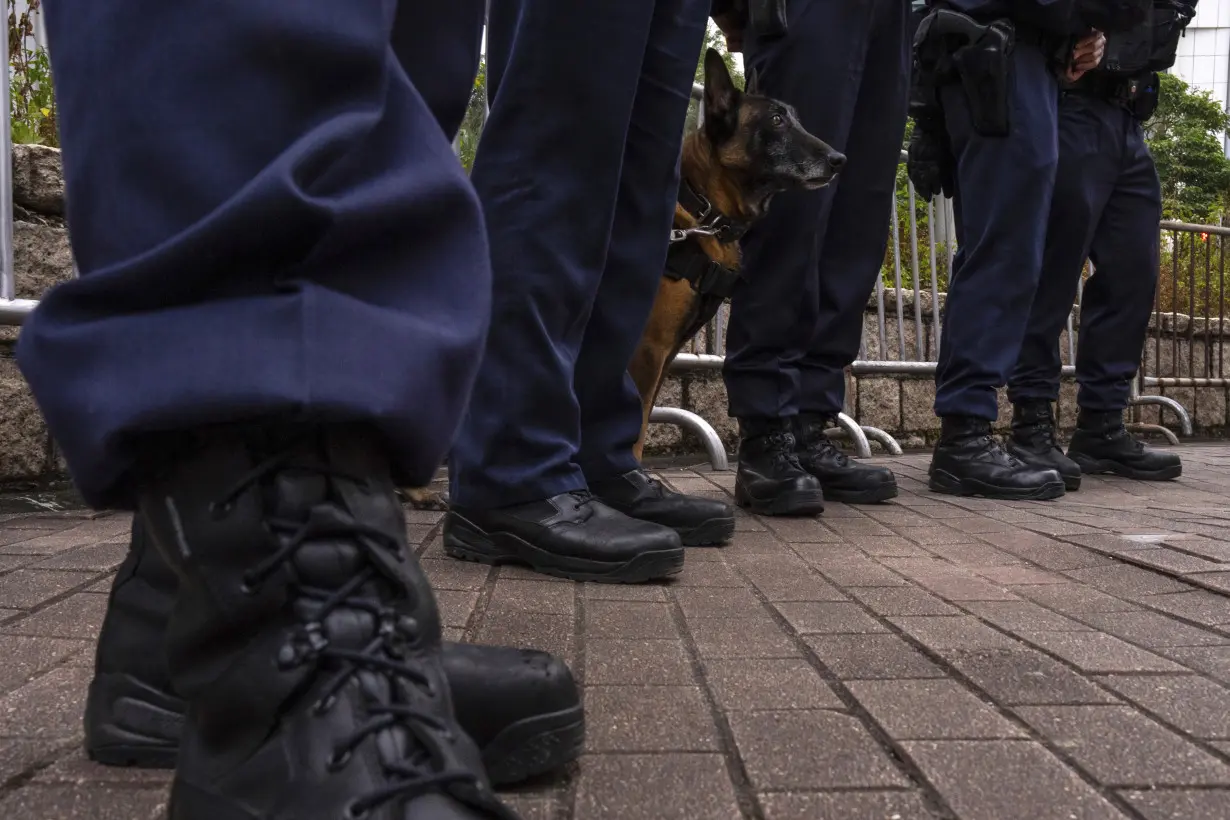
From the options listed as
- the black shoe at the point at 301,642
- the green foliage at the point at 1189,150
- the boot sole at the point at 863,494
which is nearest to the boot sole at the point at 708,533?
the boot sole at the point at 863,494

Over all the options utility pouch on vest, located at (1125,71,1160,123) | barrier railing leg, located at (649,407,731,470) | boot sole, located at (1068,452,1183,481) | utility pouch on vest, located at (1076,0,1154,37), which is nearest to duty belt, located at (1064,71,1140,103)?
utility pouch on vest, located at (1125,71,1160,123)

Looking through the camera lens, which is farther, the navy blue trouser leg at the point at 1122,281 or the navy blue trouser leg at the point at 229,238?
the navy blue trouser leg at the point at 1122,281

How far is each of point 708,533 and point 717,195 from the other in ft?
5.34

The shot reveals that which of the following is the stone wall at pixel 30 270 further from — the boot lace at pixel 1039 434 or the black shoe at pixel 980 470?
the boot lace at pixel 1039 434

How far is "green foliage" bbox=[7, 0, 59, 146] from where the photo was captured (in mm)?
3326

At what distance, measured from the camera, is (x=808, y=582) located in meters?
1.97

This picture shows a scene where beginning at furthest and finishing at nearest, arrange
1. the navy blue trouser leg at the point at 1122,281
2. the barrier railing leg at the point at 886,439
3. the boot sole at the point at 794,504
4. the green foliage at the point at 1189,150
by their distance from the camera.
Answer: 1. the green foliage at the point at 1189,150
2. the barrier railing leg at the point at 886,439
3. the navy blue trouser leg at the point at 1122,281
4. the boot sole at the point at 794,504

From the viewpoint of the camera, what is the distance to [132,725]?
977 millimetres

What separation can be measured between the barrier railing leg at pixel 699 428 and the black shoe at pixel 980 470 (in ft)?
3.20

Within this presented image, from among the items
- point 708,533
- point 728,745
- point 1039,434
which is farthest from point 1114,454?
point 728,745

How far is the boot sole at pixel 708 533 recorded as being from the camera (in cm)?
236

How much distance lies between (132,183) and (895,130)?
284 cm

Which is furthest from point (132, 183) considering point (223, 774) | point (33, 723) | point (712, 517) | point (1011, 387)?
point (1011, 387)

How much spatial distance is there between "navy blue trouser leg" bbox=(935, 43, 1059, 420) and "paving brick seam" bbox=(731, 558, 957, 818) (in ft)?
7.03
